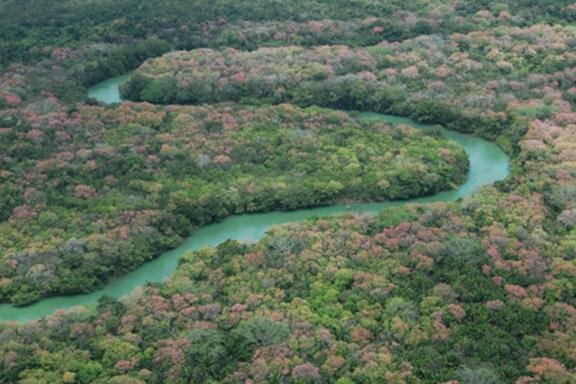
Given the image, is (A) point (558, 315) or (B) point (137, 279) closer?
(A) point (558, 315)

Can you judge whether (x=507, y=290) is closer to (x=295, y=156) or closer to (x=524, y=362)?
(x=524, y=362)

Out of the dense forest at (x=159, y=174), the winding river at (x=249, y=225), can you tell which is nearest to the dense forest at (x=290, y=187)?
the dense forest at (x=159, y=174)

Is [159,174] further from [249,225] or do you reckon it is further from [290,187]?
[290,187]

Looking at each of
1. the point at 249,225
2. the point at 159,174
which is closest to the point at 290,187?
the point at 249,225

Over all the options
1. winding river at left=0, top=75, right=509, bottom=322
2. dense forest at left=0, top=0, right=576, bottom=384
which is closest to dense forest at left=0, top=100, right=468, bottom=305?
dense forest at left=0, top=0, right=576, bottom=384

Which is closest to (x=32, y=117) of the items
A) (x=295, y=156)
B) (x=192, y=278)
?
(x=295, y=156)

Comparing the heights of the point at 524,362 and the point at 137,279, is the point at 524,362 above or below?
above

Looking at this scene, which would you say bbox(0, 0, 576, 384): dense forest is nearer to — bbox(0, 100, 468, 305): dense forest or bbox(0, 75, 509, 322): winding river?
bbox(0, 100, 468, 305): dense forest
